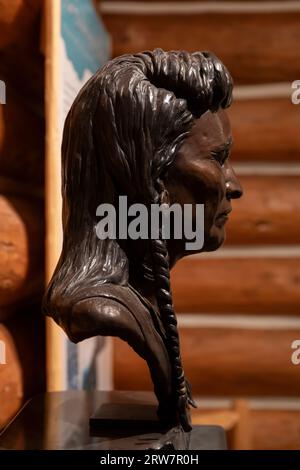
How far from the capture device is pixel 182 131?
1132 mm

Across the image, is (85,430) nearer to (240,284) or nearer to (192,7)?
(240,284)

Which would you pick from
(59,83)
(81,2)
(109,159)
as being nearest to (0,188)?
(59,83)

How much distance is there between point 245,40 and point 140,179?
4.39 ft

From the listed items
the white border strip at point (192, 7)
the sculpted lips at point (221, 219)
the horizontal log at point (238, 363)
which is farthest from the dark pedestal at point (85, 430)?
the white border strip at point (192, 7)

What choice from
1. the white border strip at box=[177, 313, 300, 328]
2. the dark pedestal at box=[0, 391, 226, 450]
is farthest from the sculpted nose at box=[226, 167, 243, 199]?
the white border strip at box=[177, 313, 300, 328]

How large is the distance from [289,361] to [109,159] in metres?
1.39

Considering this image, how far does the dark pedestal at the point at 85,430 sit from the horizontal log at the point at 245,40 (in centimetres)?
139

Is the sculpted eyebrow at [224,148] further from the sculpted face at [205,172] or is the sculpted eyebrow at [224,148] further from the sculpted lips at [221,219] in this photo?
the sculpted lips at [221,219]

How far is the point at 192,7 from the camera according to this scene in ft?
7.30

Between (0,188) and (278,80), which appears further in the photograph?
(278,80)

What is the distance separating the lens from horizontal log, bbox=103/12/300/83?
219 centimetres

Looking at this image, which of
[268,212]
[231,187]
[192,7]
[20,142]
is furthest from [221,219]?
[192,7]
